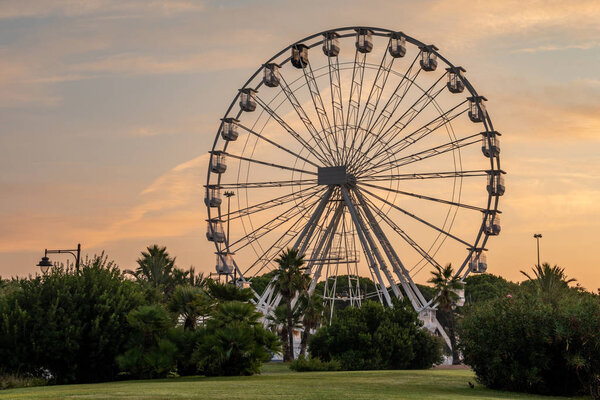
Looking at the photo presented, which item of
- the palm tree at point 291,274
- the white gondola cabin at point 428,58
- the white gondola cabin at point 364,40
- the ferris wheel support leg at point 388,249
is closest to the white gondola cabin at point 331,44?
the white gondola cabin at point 364,40

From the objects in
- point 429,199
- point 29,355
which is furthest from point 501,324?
point 429,199

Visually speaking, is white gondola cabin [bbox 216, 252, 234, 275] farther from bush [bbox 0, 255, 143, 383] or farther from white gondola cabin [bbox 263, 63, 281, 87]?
bush [bbox 0, 255, 143, 383]

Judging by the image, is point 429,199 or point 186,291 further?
point 429,199

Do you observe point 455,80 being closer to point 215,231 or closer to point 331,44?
point 331,44

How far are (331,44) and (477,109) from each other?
10.1 m

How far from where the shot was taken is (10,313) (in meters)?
35.7

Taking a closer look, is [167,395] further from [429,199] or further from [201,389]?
[429,199]

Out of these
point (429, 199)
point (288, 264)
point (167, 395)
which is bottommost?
point (167, 395)

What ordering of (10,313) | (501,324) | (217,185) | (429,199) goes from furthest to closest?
(217,185) → (429,199) → (10,313) → (501,324)

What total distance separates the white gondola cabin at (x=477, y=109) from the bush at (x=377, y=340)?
1306cm

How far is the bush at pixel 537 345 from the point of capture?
2772 cm

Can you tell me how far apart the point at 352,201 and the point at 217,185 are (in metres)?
9.92

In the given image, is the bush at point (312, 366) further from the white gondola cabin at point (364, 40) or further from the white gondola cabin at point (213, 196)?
the white gondola cabin at point (364, 40)

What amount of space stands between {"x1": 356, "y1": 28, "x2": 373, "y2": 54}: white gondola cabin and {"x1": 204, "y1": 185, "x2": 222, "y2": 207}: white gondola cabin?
13.7 m
